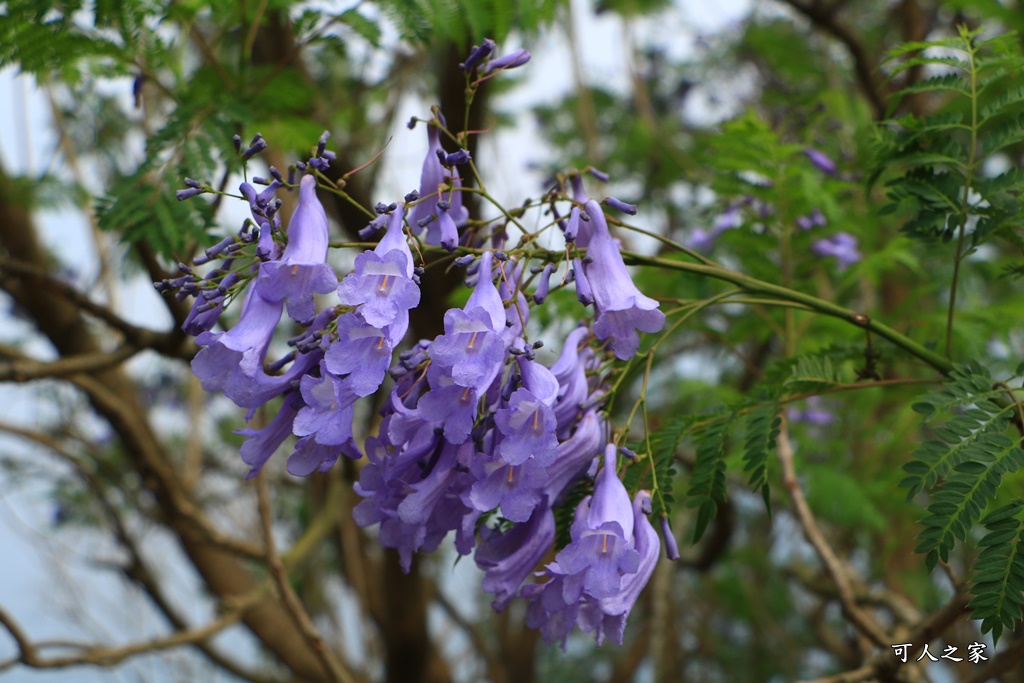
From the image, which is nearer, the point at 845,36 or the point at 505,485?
the point at 505,485

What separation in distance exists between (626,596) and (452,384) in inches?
19.6

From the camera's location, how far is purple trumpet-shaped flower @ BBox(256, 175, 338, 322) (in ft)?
4.33

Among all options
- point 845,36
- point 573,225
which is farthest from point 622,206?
point 845,36

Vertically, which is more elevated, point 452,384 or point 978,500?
point 452,384

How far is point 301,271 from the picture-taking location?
4.48 ft

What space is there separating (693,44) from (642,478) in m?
6.78

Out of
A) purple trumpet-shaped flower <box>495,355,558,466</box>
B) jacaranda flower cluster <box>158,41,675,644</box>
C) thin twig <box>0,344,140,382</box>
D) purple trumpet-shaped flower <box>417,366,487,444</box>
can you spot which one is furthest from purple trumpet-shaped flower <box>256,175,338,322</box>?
thin twig <box>0,344,140,382</box>

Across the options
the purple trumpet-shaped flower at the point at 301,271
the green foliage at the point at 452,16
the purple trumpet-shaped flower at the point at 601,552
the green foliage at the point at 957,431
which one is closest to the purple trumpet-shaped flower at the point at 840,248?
the green foliage at the point at 452,16

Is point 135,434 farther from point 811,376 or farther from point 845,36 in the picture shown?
point 845,36

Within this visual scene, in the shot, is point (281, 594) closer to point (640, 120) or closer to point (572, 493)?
point (572, 493)

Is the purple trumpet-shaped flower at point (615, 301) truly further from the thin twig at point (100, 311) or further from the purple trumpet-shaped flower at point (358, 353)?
the thin twig at point (100, 311)

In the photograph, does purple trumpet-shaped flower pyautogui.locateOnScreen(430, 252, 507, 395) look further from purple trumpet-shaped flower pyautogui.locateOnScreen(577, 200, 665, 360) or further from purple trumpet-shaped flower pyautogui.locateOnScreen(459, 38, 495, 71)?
purple trumpet-shaped flower pyautogui.locateOnScreen(459, 38, 495, 71)

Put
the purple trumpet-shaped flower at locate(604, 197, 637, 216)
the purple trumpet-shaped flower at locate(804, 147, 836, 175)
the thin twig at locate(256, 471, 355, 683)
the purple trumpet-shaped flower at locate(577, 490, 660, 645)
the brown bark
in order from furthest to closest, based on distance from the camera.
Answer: the brown bark, the purple trumpet-shaped flower at locate(804, 147, 836, 175), the thin twig at locate(256, 471, 355, 683), the purple trumpet-shaped flower at locate(604, 197, 637, 216), the purple trumpet-shaped flower at locate(577, 490, 660, 645)

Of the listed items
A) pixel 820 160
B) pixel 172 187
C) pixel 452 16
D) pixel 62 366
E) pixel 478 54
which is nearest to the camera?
pixel 478 54
